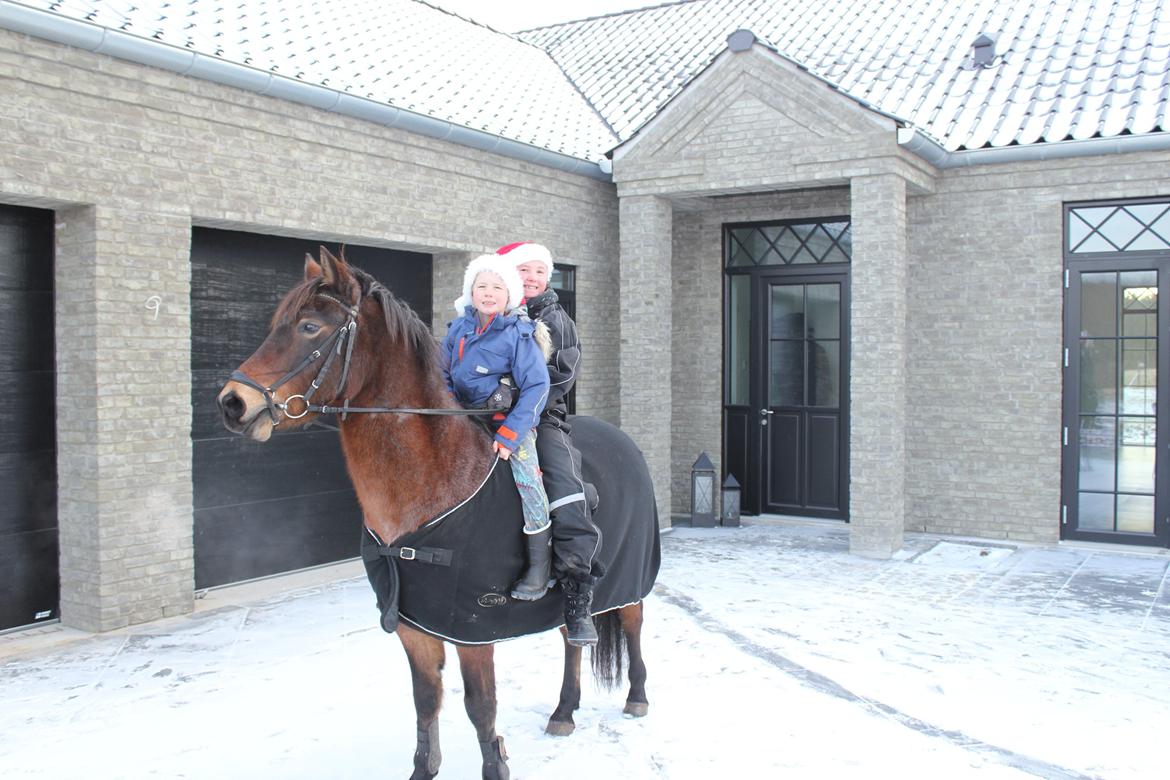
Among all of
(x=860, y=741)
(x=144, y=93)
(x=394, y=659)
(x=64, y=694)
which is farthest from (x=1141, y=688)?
(x=144, y=93)

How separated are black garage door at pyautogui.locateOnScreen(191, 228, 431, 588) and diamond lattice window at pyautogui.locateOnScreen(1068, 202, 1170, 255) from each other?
270 inches

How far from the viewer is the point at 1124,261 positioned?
9758mm

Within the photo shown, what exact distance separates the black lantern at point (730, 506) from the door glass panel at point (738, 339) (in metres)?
1.13

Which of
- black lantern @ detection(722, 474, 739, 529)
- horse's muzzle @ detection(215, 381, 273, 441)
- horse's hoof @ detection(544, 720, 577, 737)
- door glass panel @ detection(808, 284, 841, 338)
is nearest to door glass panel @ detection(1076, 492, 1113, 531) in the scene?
door glass panel @ detection(808, 284, 841, 338)

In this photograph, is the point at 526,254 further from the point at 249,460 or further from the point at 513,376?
the point at 249,460

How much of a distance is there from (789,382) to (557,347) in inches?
289

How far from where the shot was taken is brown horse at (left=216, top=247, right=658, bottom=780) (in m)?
3.68

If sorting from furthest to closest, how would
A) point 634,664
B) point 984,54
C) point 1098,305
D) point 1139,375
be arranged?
point 984,54 < point 1098,305 < point 1139,375 < point 634,664

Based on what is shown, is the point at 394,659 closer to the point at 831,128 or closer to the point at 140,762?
the point at 140,762

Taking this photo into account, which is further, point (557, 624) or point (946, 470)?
point (946, 470)

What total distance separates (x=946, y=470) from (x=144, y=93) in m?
8.18

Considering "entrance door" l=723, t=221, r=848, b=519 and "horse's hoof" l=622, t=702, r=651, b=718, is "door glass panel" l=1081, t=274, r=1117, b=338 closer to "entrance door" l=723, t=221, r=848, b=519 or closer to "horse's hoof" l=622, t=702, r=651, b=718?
"entrance door" l=723, t=221, r=848, b=519

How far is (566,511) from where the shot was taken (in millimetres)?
4352

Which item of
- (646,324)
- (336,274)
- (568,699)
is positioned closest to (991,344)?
(646,324)
